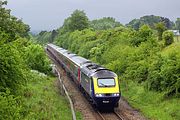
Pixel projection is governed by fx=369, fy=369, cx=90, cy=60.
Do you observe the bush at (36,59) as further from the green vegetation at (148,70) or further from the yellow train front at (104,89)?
the yellow train front at (104,89)

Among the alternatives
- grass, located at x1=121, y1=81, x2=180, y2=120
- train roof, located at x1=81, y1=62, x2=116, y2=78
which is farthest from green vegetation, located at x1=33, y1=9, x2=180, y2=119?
train roof, located at x1=81, y1=62, x2=116, y2=78

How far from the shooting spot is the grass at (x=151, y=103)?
80.3 ft

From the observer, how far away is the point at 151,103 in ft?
93.6

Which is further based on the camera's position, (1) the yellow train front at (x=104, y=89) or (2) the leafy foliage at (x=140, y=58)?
(2) the leafy foliage at (x=140, y=58)

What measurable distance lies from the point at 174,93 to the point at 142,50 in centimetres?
1243

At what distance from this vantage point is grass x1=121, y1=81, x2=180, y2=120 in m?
24.5

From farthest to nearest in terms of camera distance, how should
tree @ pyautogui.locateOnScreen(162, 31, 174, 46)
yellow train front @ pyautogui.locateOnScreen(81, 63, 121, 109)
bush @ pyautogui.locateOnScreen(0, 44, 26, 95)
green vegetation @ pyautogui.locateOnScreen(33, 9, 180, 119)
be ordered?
tree @ pyautogui.locateOnScreen(162, 31, 174, 46)
green vegetation @ pyautogui.locateOnScreen(33, 9, 180, 119)
yellow train front @ pyautogui.locateOnScreen(81, 63, 121, 109)
bush @ pyautogui.locateOnScreen(0, 44, 26, 95)

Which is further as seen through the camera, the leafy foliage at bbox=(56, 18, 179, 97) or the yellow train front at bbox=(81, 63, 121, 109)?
the leafy foliage at bbox=(56, 18, 179, 97)

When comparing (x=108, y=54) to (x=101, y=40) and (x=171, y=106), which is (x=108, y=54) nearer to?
(x=101, y=40)

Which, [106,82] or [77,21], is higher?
[77,21]

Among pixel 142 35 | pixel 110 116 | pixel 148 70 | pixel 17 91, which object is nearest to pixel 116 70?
pixel 142 35

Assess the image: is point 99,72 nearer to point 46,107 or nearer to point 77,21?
point 46,107

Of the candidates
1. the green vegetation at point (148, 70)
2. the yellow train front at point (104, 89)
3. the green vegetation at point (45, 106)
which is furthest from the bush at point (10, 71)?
the green vegetation at point (148, 70)

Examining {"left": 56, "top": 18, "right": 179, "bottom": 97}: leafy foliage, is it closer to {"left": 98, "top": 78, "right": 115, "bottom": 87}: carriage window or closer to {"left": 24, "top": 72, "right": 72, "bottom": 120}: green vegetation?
{"left": 98, "top": 78, "right": 115, "bottom": 87}: carriage window
